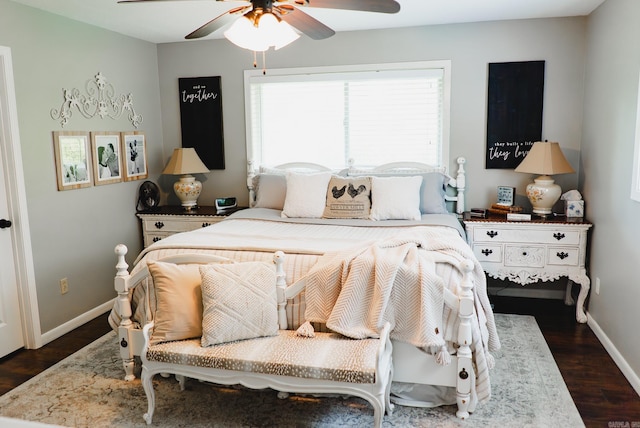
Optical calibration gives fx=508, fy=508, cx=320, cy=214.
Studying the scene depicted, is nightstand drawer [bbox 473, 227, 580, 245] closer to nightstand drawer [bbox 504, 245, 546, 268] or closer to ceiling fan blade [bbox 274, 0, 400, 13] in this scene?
nightstand drawer [bbox 504, 245, 546, 268]

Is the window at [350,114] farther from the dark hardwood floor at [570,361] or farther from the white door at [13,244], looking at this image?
the white door at [13,244]

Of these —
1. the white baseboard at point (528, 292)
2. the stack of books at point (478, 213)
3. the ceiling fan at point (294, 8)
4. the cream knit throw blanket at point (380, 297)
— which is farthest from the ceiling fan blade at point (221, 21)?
the white baseboard at point (528, 292)

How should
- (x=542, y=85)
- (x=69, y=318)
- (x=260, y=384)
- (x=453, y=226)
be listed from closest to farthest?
1. (x=260, y=384)
2. (x=453, y=226)
3. (x=69, y=318)
4. (x=542, y=85)

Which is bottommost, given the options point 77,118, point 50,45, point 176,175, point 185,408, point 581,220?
point 185,408

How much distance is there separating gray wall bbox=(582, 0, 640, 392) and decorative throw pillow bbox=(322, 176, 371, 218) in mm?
1666

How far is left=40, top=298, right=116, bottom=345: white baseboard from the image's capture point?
3630 mm

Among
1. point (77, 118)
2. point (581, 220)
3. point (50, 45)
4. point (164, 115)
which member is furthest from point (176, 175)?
point (581, 220)

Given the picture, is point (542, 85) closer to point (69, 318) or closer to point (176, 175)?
point (176, 175)

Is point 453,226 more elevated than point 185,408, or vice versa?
point 453,226

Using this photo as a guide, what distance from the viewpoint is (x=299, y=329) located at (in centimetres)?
254

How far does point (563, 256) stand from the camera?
3857 mm

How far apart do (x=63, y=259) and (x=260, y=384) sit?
2293 millimetres

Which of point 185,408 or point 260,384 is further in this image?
point 185,408

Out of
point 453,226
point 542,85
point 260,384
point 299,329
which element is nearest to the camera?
point 260,384
